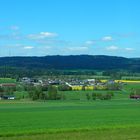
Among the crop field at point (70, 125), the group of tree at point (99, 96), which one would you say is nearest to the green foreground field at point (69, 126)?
the crop field at point (70, 125)

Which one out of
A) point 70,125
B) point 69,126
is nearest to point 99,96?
point 70,125

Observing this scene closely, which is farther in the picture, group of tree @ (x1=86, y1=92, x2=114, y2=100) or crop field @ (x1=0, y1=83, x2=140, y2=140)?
group of tree @ (x1=86, y1=92, x2=114, y2=100)

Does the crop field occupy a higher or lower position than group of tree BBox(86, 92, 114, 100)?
higher

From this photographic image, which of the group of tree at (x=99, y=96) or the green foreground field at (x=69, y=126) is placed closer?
the green foreground field at (x=69, y=126)

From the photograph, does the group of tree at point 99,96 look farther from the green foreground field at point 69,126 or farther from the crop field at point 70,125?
the green foreground field at point 69,126

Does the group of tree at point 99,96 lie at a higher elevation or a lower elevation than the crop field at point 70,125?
lower

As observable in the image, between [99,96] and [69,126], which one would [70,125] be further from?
[99,96]

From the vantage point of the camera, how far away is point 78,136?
1919 centimetres

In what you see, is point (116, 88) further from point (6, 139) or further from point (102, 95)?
point (6, 139)

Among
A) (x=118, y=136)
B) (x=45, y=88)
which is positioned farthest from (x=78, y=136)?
(x=45, y=88)

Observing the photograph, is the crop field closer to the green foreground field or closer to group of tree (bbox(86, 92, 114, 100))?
the green foreground field

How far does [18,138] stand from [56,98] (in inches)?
3142

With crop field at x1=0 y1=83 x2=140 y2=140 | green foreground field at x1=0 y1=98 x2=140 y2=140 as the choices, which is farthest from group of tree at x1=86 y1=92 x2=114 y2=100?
green foreground field at x1=0 y1=98 x2=140 y2=140

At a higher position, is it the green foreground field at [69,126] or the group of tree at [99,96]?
the green foreground field at [69,126]
